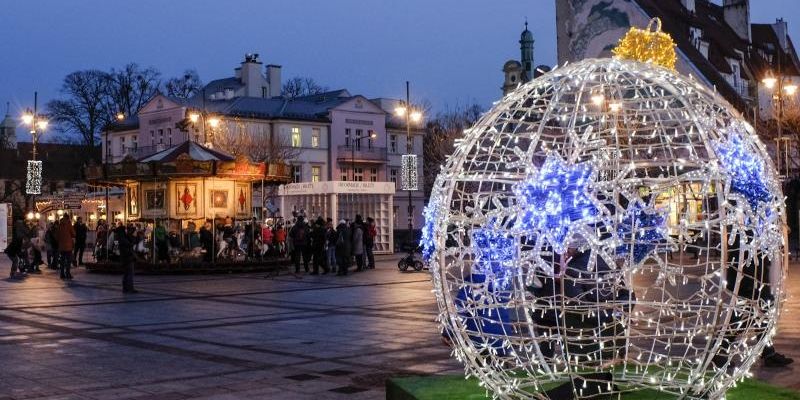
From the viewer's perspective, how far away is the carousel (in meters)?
30.7

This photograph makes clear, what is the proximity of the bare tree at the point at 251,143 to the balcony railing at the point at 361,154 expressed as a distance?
4.50 meters

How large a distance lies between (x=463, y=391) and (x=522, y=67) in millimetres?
67545

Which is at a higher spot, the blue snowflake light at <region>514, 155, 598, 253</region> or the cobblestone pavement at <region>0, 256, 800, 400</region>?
the blue snowflake light at <region>514, 155, 598, 253</region>

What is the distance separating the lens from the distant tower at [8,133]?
8081 centimetres

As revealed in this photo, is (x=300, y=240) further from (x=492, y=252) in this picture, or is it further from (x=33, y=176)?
(x=492, y=252)

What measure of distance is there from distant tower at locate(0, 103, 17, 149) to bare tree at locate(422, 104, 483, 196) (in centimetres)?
3657

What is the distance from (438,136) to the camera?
209 ft

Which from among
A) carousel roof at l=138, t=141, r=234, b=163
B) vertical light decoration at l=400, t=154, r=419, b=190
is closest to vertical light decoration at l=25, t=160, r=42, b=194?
carousel roof at l=138, t=141, r=234, b=163

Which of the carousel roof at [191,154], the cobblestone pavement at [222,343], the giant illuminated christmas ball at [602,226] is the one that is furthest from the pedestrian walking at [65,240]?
the giant illuminated christmas ball at [602,226]

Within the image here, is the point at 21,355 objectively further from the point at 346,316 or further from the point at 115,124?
the point at 115,124

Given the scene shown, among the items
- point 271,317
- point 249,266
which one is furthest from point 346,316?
point 249,266

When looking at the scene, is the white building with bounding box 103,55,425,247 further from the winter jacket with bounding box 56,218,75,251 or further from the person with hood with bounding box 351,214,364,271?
the winter jacket with bounding box 56,218,75,251

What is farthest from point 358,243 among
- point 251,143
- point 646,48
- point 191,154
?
point 251,143

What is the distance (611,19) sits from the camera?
47125 millimetres
